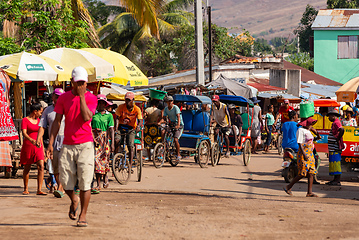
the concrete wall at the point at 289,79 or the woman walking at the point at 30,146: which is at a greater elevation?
the concrete wall at the point at 289,79

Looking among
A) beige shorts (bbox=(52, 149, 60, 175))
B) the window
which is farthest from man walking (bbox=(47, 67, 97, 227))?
the window

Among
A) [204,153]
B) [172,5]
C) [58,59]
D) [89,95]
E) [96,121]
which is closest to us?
[89,95]

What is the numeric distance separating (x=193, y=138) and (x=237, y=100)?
8.33ft

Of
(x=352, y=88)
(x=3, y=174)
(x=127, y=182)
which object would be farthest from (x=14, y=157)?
(x=352, y=88)

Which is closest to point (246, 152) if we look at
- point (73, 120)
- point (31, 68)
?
point (31, 68)

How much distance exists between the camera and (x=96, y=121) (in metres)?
10.6

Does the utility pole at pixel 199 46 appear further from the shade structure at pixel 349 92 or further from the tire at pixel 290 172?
the tire at pixel 290 172

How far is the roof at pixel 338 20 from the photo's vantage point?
144 feet

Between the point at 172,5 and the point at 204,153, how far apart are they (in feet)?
93.4

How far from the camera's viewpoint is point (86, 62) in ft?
48.0

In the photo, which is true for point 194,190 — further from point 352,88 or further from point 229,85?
point 229,85

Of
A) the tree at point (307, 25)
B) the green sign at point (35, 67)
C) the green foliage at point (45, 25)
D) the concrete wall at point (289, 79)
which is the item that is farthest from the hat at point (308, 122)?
the tree at point (307, 25)

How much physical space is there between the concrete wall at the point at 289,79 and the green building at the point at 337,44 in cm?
1353

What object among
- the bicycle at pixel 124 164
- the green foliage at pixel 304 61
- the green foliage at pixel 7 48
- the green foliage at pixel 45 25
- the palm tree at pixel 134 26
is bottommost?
the bicycle at pixel 124 164
